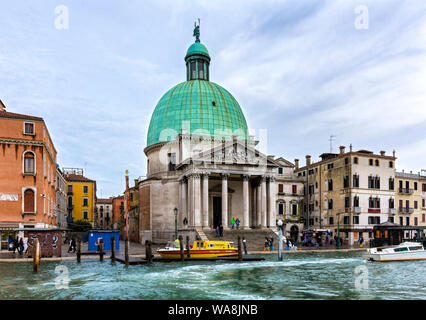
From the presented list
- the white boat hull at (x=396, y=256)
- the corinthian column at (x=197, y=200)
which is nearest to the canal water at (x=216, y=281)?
the white boat hull at (x=396, y=256)

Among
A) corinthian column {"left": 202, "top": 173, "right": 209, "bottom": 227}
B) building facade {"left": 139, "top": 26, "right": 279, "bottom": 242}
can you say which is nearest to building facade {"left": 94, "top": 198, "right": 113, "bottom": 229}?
building facade {"left": 139, "top": 26, "right": 279, "bottom": 242}

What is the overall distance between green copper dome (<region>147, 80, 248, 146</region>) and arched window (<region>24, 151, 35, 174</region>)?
1849cm

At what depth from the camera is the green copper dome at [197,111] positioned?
164ft

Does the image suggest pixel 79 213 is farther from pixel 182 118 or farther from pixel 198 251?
pixel 198 251

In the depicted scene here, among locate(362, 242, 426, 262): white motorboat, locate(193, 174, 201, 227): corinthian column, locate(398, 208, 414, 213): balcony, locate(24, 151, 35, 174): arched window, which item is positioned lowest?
locate(362, 242, 426, 262): white motorboat

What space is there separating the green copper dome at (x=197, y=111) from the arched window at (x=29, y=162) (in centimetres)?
1850

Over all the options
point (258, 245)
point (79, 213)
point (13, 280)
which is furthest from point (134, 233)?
point (13, 280)

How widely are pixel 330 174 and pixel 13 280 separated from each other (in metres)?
43.1

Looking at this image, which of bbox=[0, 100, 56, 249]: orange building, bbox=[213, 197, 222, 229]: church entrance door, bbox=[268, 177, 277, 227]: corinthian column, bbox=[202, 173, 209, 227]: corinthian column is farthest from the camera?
bbox=[213, 197, 222, 229]: church entrance door

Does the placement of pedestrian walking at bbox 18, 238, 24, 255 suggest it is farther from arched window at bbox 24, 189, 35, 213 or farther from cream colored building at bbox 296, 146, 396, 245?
cream colored building at bbox 296, 146, 396, 245

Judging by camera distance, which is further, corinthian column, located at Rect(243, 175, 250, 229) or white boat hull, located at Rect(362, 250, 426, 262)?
corinthian column, located at Rect(243, 175, 250, 229)

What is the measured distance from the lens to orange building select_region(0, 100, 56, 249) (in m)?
34.4

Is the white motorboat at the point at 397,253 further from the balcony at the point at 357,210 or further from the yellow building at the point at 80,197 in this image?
the yellow building at the point at 80,197

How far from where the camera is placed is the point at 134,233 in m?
59.7
